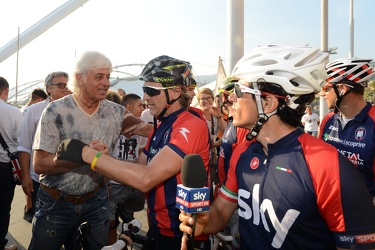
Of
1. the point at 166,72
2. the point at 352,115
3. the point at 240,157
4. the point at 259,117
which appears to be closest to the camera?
the point at 259,117

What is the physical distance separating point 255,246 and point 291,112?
93cm

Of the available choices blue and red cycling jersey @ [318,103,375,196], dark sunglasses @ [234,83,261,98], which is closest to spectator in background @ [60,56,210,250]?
dark sunglasses @ [234,83,261,98]

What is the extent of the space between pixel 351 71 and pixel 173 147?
276 cm

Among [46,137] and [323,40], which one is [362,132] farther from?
[323,40]

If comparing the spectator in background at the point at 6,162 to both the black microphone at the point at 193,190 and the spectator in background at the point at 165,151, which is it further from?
the black microphone at the point at 193,190

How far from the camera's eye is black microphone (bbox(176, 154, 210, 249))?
1.47 meters

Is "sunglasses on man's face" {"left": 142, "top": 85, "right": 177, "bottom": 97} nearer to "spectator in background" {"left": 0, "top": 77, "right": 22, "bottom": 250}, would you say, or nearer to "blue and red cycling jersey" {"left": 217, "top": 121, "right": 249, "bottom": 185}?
"blue and red cycling jersey" {"left": 217, "top": 121, "right": 249, "bottom": 185}

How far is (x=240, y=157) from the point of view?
7.36 ft

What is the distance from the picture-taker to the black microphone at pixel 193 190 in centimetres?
147

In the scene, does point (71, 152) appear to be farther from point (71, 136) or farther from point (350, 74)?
point (350, 74)

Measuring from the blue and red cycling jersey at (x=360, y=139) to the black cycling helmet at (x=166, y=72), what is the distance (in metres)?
2.11

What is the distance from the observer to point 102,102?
10.7ft

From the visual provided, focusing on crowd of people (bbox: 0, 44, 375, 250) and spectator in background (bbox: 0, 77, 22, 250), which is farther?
spectator in background (bbox: 0, 77, 22, 250)

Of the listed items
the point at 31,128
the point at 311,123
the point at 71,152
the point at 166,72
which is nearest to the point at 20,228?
the point at 31,128
